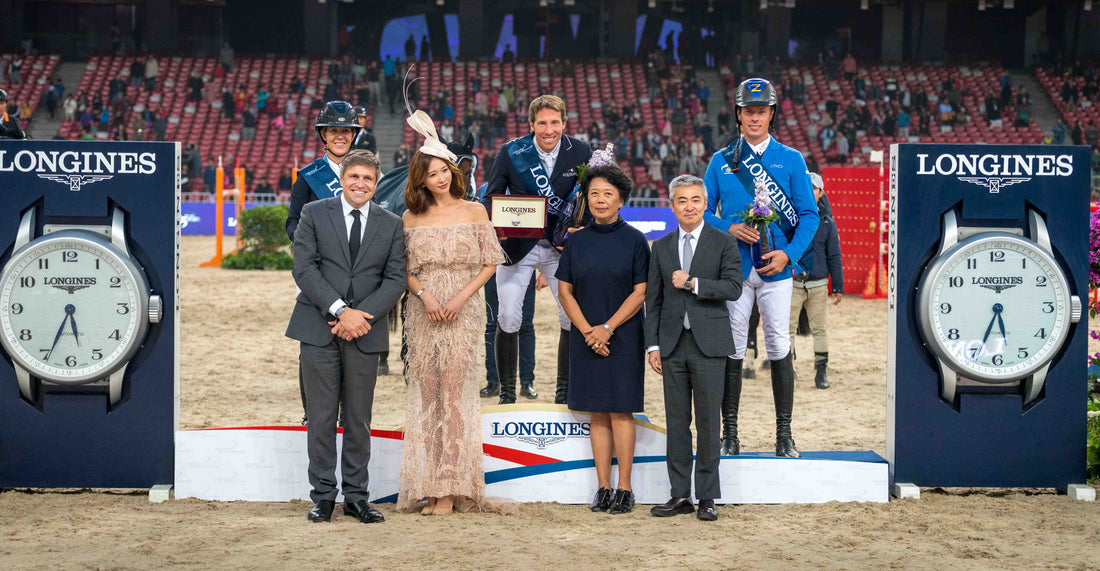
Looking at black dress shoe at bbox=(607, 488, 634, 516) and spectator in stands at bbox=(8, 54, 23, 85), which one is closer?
black dress shoe at bbox=(607, 488, 634, 516)

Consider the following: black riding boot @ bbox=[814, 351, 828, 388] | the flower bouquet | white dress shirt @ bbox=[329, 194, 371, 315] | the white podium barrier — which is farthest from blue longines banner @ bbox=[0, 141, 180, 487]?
black riding boot @ bbox=[814, 351, 828, 388]

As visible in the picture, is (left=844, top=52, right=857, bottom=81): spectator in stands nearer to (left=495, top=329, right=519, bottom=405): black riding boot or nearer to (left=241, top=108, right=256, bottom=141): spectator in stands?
(left=241, top=108, right=256, bottom=141): spectator in stands

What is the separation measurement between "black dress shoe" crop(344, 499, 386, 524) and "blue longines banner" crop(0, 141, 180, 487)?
0.97 m

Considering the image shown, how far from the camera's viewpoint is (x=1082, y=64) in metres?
34.0

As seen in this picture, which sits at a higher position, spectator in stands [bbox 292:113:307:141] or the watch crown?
spectator in stands [bbox 292:113:307:141]

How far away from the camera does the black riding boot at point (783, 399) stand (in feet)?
18.1

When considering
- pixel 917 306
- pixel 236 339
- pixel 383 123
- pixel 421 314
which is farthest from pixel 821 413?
pixel 383 123

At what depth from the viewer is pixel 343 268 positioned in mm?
4930

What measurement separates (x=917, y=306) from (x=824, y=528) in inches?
48.9

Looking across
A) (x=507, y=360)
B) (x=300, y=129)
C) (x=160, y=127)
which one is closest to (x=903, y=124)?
(x=300, y=129)

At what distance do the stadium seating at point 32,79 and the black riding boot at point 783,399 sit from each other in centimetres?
2926

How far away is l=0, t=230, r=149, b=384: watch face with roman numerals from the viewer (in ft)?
17.1

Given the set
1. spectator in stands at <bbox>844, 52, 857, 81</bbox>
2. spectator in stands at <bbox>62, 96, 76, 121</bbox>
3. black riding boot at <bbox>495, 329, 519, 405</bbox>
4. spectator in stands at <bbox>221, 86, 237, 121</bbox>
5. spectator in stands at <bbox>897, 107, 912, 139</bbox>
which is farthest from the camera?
spectator in stands at <bbox>844, 52, 857, 81</bbox>

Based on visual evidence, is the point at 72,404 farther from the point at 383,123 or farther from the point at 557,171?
the point at 383,123
